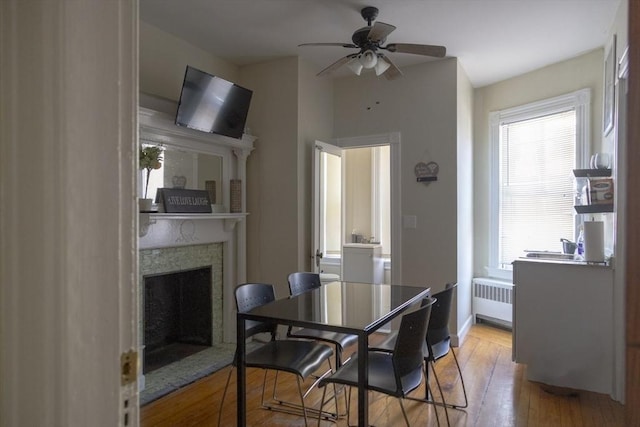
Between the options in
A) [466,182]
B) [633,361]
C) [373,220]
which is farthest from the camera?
[373,220]

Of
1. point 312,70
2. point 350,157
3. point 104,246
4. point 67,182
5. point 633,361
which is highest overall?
point 312,70

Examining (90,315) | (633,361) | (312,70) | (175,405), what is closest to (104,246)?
(90,315)

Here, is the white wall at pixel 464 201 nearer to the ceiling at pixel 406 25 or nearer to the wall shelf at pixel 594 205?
the ceiling at pixel 406 25

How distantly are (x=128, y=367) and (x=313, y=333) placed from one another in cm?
234

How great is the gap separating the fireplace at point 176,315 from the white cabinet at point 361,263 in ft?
5.50

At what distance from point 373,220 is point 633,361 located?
4.98m

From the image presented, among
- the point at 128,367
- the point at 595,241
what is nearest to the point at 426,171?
the point at 595,241

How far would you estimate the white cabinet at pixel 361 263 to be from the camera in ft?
16.0

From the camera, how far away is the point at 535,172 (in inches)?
179

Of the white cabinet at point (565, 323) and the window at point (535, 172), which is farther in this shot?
the window at point (535, 172)

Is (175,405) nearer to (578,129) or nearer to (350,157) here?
(350,157)

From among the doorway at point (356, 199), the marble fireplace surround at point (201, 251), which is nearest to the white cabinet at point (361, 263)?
the doorway at point (356, 199)

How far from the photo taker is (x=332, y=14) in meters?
3.26

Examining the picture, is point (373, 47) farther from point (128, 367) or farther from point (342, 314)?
point (128, 367)
